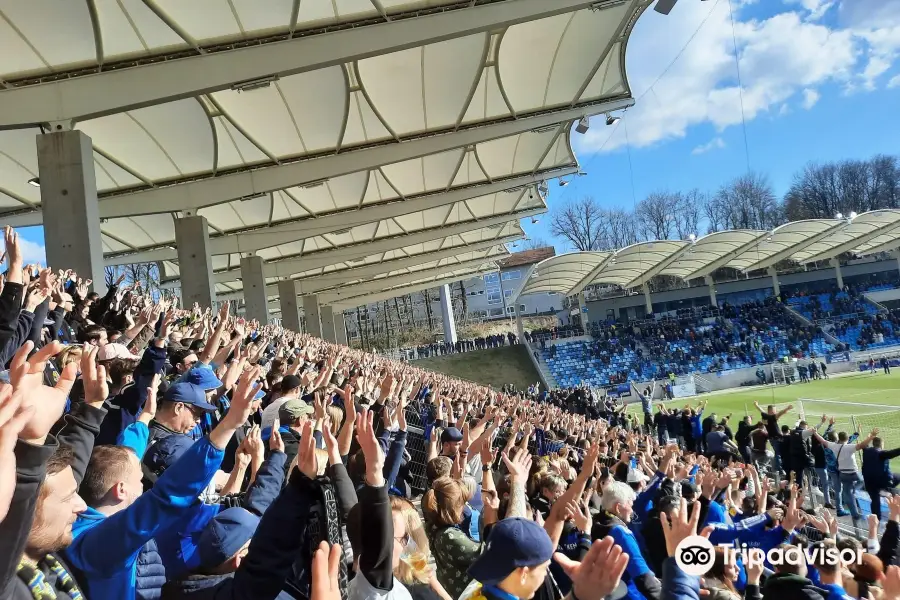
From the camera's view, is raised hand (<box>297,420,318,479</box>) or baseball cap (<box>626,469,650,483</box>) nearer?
raised hand (<box>297,420,318,479</box>)

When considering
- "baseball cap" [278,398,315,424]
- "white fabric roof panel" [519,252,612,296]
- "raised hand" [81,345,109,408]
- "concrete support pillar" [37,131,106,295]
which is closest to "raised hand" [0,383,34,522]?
"raised hand" [81,345,109,408]

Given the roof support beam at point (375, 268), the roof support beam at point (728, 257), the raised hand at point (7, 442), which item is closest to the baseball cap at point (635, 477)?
the raised hand at point (7, 442)

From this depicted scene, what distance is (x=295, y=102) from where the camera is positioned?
15.6 m

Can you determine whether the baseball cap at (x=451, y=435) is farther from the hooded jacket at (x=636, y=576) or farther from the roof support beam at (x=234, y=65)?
the roof support beam at (x=234, y=65)

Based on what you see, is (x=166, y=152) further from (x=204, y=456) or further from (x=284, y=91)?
(x=204, y=456)

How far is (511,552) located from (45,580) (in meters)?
1.40

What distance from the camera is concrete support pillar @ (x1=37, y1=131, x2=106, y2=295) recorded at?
11852 millimetres

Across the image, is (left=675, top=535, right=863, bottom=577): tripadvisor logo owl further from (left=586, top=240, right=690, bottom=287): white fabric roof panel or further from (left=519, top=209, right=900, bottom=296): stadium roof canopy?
(left=586, top=240, right=690, bottom=287): white fabric roof panel

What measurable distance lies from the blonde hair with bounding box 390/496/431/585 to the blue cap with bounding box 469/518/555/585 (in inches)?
20.5

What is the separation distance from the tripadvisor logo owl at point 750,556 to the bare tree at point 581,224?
6536cm

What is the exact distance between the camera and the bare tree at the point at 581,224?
2721 inches

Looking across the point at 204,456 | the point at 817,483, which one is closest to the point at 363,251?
the point at 817,483

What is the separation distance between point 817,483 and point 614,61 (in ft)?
36.2

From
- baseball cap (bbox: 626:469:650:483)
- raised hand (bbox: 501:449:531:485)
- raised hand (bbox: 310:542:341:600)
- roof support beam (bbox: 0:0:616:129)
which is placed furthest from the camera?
roof support beam (bbox: 0:0:616:129)
